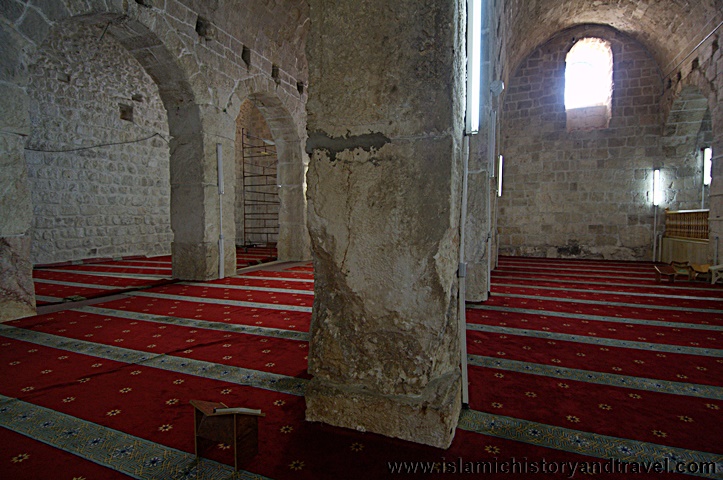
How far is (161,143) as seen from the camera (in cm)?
924

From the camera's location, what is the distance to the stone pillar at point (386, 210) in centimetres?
152

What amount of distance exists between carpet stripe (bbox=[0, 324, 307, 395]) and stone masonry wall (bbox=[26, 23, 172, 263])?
5.08 metres

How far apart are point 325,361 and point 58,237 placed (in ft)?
25.6

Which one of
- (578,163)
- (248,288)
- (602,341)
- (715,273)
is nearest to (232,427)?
(602,341)

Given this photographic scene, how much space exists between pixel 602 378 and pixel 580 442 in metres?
0.83

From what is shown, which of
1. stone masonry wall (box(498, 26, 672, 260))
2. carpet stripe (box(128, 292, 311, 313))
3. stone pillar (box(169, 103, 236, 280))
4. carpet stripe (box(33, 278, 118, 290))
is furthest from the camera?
stone masonry wall (box(498, 26, 672, 260))

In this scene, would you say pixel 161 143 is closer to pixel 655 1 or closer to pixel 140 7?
pixel 140 7

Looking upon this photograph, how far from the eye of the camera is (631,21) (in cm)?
805

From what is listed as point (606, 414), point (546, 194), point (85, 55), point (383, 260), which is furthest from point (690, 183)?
point (85, 55)

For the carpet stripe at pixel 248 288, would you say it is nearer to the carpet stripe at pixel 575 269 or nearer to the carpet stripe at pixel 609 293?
the carpet stripe at pixel 609 293

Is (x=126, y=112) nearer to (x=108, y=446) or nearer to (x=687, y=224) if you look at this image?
(x=108, y=446)

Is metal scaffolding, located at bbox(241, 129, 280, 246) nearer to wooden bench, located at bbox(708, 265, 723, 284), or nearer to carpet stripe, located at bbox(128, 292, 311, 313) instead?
carpet stripe, located at bbox(128, 292, 311, 313)

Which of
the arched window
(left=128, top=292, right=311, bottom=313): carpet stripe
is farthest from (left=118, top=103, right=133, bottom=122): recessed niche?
the arched window

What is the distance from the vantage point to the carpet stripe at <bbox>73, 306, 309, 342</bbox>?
9.96 feet
